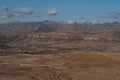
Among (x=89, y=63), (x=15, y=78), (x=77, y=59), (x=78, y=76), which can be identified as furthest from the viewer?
(x=77, y=59)

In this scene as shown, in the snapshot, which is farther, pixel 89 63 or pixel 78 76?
pixel 89 63

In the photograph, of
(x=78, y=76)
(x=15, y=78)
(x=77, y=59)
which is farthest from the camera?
(x=77, y=59)

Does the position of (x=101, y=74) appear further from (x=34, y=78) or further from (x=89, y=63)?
(x=89, y=63)

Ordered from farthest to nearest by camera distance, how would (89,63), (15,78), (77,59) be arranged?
(77,59)
(89,63)
(15,78)

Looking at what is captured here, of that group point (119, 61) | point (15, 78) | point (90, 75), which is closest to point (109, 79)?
point (90, 75)

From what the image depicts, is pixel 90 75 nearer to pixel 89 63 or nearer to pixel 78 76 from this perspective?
pixel 78 76

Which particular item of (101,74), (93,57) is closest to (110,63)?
(93,57)
